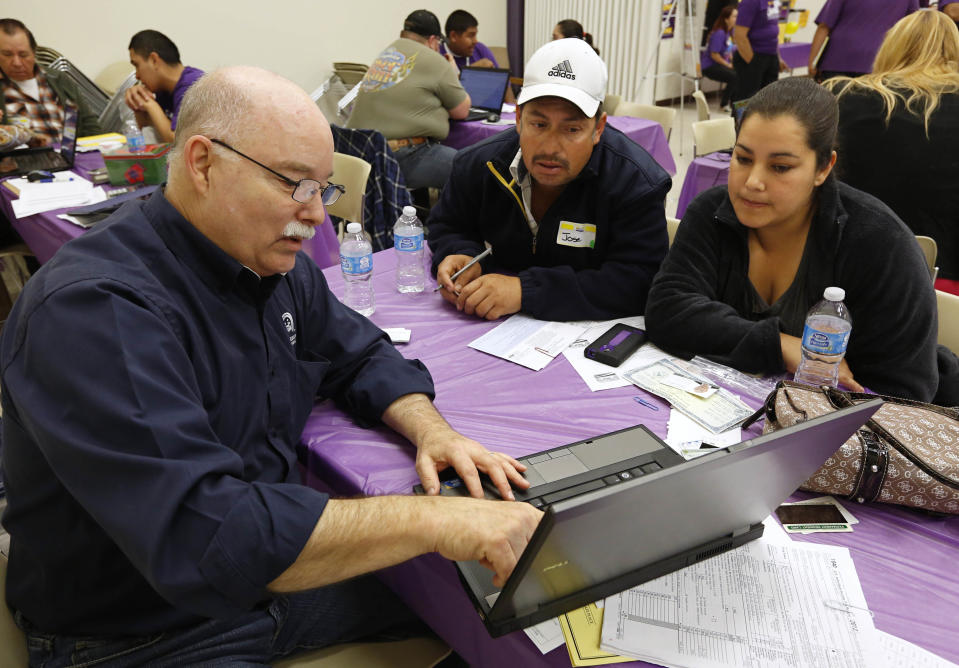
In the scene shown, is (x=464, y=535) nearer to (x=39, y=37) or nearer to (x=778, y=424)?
(x=778, y=424)

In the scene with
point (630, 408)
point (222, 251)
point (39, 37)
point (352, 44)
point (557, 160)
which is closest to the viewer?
point (222, 251)

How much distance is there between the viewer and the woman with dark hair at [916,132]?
2291 millimetres

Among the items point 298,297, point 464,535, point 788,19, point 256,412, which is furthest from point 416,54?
point 788,19

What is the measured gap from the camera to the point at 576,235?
188 cm

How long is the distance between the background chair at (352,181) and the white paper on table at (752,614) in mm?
2238

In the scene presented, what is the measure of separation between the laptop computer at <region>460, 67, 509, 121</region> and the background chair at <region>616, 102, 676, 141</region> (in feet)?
3.09

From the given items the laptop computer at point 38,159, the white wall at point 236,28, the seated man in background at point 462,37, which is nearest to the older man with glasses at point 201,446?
the laptop computer at point 38,159

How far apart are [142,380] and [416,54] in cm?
370

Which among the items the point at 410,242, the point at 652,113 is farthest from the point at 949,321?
the point at 652,113

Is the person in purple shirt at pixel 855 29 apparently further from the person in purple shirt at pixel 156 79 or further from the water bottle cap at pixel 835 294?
the person in purple shirt at pixel 156 79

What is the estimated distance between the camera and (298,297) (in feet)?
4.31

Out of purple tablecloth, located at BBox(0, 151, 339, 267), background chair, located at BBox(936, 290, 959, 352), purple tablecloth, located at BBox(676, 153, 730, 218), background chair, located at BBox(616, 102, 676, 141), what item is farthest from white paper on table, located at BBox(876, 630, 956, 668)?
background chair, located at BBox(616, 102, 676, 141)

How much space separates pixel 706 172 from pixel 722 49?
5.69 meters

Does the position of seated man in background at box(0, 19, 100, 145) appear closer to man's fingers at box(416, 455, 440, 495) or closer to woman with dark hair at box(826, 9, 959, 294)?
man's fingers at box(416, 455, 440, 495)
